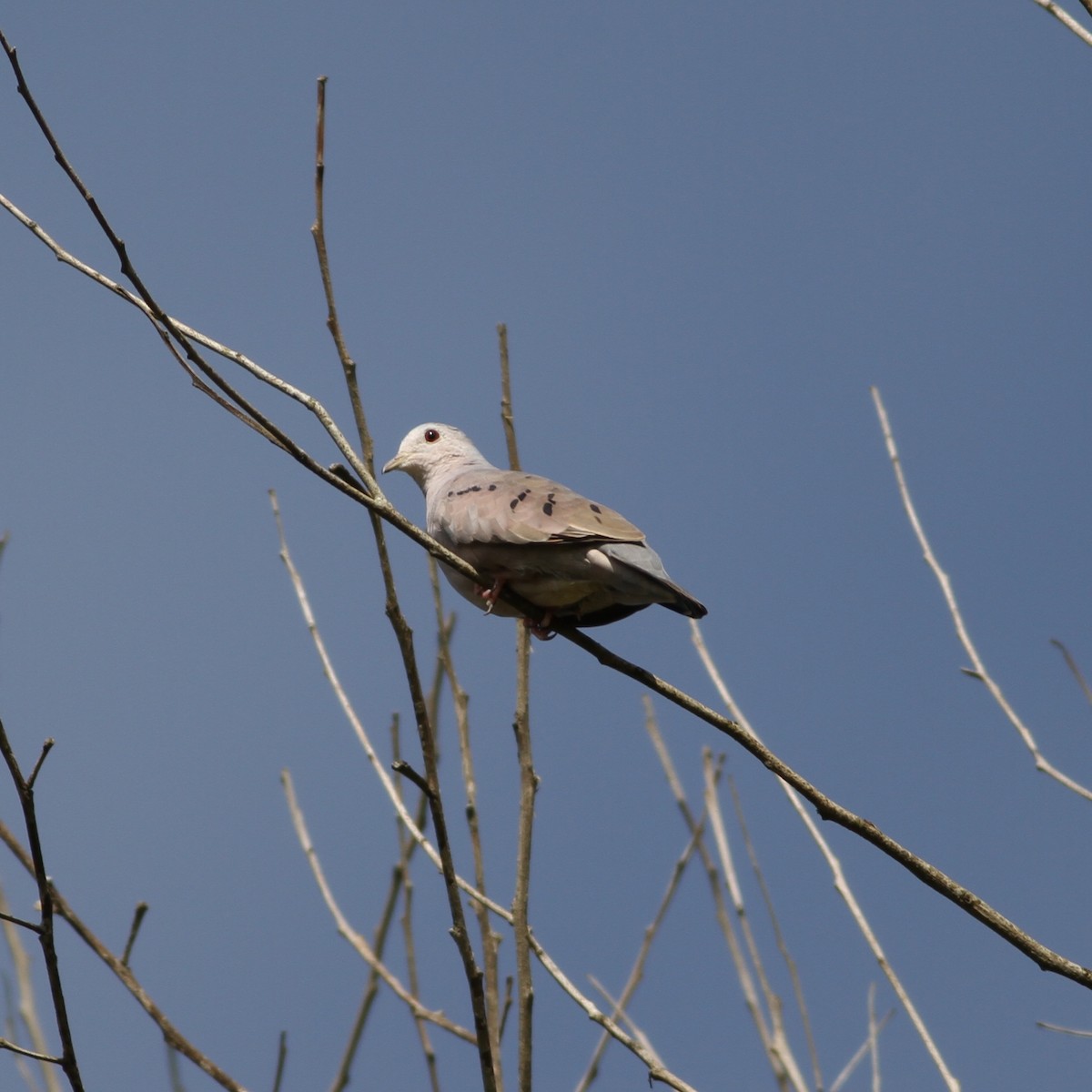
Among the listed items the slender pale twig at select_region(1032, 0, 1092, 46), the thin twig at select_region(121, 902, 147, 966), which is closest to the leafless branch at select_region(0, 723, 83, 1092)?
the thin twig at select_region(121, 902, 147, 966)

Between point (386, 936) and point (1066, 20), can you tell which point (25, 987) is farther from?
point (1066, 20)

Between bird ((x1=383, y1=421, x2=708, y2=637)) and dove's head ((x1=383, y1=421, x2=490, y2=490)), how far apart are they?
1.12 meters

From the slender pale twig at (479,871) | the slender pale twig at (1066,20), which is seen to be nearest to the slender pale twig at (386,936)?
the slender pale twig at (479,871)

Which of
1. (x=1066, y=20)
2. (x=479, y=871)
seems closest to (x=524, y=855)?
(x=479, y=871)

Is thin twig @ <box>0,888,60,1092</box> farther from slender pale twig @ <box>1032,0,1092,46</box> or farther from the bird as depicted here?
slender pale twig @ <box>1032,0,1092,46</box>

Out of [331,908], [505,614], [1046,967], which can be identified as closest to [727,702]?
[505,614]

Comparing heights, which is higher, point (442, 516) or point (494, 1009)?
point (442, 516)

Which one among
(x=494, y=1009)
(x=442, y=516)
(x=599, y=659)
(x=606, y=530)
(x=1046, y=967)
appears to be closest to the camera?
(x=1046, y=967)

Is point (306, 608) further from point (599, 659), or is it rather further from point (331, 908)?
point (599, 659)

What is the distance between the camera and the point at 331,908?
4.29 m

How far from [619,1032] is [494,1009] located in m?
0.46

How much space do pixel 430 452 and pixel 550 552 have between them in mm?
2048

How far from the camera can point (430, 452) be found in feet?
19.7

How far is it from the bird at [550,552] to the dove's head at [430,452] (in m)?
1.12
